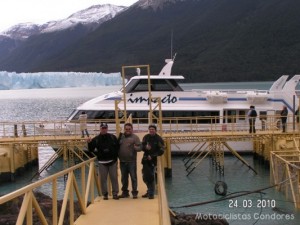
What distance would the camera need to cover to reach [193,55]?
19012 cm

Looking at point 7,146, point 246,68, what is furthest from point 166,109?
point 246,68

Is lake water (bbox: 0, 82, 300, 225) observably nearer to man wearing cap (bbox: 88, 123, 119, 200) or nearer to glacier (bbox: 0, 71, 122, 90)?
man wearing cap (bbox: 88, 123, 119, 200)

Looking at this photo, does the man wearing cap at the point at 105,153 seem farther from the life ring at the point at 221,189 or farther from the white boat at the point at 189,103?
the white boat at the point at 189,103

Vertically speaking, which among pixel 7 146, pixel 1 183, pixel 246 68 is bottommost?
pixel 1 183

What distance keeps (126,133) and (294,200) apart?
22.3 ft

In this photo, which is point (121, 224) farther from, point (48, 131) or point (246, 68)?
point (246, 68)

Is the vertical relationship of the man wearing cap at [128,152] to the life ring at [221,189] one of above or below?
above

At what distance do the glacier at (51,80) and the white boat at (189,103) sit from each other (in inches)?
3428

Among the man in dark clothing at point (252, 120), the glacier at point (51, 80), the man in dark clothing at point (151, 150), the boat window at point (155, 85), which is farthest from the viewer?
the glacier at point (51, 80)

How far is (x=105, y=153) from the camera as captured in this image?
10141mm

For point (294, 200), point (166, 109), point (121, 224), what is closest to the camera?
point (121, 224)

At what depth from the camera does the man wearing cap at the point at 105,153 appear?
1009 centimetres

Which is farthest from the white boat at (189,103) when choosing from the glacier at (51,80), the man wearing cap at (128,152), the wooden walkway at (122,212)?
the glacier at (51,80)

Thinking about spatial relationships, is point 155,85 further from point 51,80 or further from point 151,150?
point 51,80
